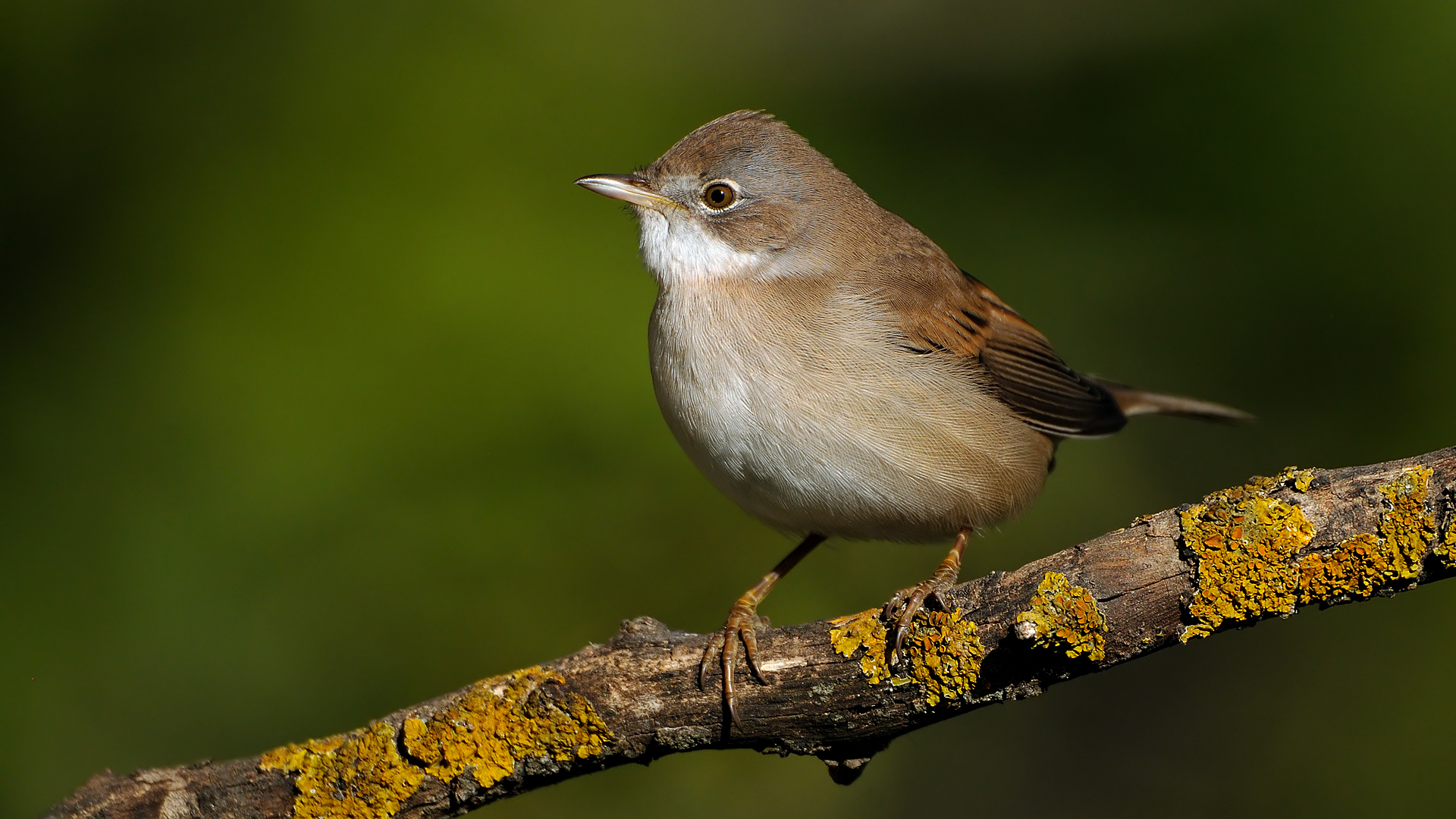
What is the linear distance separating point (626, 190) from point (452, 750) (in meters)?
2.01

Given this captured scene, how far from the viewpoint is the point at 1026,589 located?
8.42 feet

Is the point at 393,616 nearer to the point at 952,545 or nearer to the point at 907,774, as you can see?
the point at 952,545

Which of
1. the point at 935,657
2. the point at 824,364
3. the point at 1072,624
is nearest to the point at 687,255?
the point at 824,364

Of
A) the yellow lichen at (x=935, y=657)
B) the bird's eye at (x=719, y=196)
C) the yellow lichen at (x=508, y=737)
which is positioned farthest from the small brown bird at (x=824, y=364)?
the yellow lichen at (x=508, y=737)

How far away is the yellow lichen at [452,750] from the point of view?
2.88 m

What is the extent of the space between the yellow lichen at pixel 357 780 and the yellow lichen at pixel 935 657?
1295mm

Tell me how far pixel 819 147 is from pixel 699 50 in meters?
1.12

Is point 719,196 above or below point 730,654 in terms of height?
above

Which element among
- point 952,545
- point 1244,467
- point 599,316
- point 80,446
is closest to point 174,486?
point 80,446

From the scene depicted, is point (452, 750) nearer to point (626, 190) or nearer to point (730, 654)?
point (730, 654)

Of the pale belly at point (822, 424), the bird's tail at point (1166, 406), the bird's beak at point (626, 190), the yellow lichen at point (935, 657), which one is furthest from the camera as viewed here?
the bird's tail at point (1166, 406)

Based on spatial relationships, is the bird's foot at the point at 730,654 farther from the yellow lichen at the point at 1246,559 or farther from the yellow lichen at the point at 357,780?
the yellow lichen at the point at 1246,559

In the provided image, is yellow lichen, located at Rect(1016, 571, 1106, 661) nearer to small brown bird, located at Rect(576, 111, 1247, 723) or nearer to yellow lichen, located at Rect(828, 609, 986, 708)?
yellow lichen, located at Rect(828, 609, 986, 708)

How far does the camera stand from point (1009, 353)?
13.5 feet
